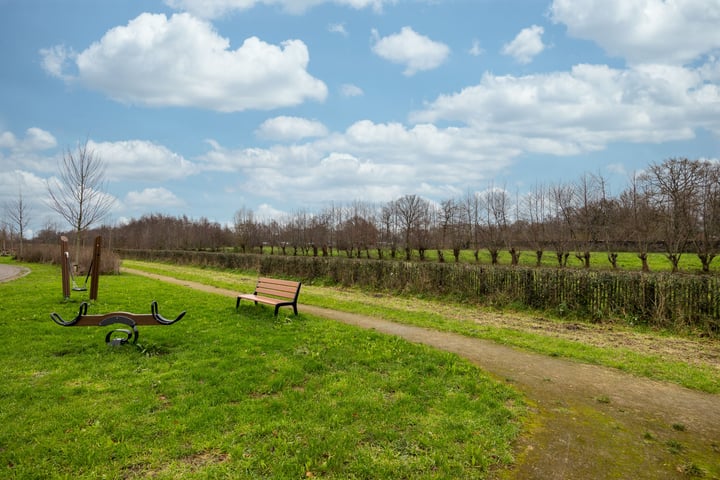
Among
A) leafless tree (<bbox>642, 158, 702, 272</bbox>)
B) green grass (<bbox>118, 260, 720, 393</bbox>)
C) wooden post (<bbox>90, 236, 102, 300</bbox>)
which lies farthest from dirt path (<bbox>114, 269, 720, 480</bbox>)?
leafless tree (<bbox>642, 158, 702, 272</bbox>)

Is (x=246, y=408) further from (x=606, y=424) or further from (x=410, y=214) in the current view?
(x=410, y=214)

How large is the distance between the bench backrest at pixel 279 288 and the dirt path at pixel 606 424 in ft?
14.3

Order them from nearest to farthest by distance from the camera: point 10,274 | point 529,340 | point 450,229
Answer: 1. point 529,340
2. point 10,274
3. point 450,229

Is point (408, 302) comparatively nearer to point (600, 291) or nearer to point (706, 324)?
point (600, 291)

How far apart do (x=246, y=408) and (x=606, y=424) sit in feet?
12.4

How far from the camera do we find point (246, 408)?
441 cm

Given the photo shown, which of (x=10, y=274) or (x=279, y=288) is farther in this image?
(x=10, y=274)

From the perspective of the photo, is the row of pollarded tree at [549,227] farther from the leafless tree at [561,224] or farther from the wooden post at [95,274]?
the wooden post at [95,274]

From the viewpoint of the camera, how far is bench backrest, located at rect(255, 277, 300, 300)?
969cm

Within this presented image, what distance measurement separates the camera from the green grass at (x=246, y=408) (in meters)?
3.45

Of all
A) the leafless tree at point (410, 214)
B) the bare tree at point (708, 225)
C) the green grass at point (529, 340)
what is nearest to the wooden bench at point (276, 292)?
the green grass at point (529, 340)

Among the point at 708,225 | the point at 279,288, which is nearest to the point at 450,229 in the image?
the point at 708,225

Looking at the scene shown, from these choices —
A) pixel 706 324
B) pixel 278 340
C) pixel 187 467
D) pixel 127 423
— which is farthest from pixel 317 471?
pixel 706 324

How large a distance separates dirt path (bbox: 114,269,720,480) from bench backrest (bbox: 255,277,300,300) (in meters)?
4.37
